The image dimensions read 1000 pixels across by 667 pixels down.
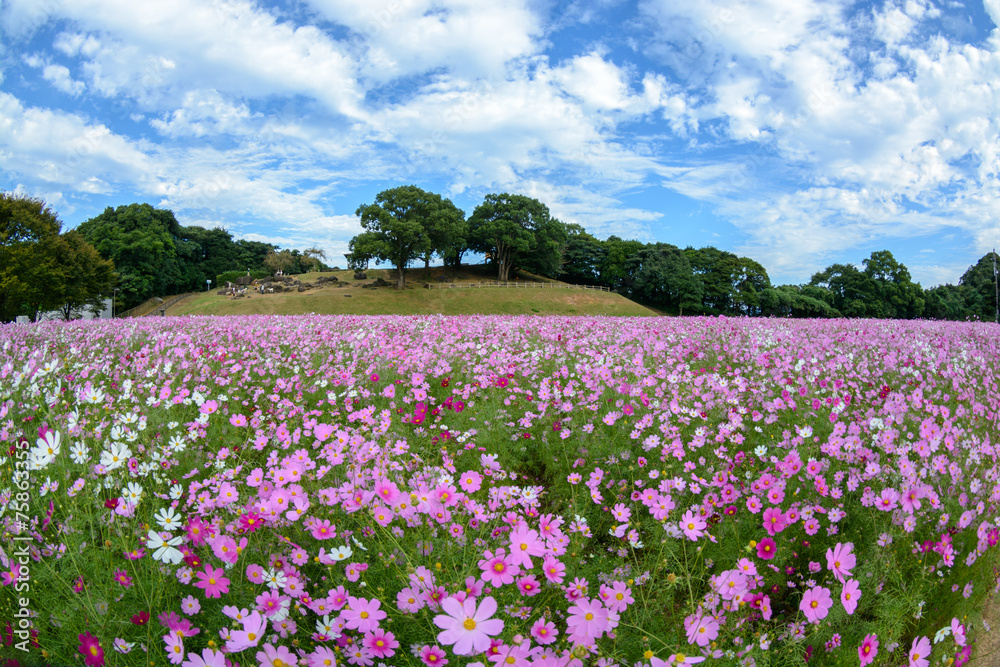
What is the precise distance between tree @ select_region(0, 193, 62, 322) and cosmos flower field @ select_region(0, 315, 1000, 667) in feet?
109

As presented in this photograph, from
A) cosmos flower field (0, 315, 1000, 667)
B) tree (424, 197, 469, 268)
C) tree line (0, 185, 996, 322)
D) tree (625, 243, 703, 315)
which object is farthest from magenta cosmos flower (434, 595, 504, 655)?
tree (625, 243, 703, 315)

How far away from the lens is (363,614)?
153cm

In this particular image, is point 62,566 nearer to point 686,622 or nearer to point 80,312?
point 686,622

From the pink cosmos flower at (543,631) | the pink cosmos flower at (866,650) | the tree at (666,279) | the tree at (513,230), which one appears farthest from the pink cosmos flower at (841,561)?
the tree at (513,230)

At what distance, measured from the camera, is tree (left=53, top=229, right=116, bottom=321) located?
105ft

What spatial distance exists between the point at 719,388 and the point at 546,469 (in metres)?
1.65

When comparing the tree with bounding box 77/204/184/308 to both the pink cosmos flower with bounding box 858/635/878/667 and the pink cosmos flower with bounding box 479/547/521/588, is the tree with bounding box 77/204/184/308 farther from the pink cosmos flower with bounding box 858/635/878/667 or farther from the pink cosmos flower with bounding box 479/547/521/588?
the pink cosmos flower with bounding box 858/635/878/667

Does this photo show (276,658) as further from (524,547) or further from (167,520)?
(167,520)

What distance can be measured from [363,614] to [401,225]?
4810cm

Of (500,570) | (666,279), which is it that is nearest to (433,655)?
(500,570)

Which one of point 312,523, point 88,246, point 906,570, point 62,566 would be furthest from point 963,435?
point 88,246

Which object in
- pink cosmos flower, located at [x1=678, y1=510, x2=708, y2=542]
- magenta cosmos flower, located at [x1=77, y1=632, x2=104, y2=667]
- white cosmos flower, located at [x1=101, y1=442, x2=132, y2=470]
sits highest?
white cosmos flower, located at [x1=101, y1=442, x2=132, y2=470]

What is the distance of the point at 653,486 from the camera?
3576 mm

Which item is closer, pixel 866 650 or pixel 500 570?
pixel 500 570
